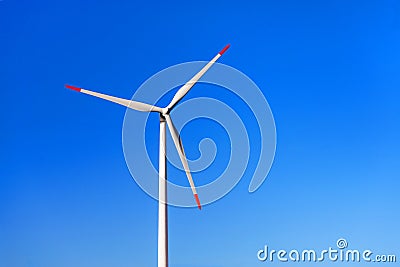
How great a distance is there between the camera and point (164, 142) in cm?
2134

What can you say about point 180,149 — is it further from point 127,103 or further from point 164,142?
point 127,103

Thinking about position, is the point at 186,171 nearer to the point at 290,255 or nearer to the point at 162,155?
the point at 162,155

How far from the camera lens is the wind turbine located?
2036 cm

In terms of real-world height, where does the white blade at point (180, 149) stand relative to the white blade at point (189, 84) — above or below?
below

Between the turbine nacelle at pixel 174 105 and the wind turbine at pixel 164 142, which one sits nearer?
the wind turbine at pixel 164 142

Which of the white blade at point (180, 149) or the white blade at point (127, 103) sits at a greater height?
the white blade at point (127, 103)

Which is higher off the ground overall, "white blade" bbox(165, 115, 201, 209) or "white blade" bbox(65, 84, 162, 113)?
"white blade" bbox(65, 84, 162, 113)

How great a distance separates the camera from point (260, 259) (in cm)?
2191

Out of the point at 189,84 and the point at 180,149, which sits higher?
the point at 189,84

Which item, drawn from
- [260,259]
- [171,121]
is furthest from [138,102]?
[260,259]

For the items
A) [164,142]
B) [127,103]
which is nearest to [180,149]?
[164,142]

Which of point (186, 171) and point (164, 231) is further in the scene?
point (186, 171)

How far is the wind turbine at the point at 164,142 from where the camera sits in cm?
Answer: 2036

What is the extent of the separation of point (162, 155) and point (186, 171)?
1.15 metres
